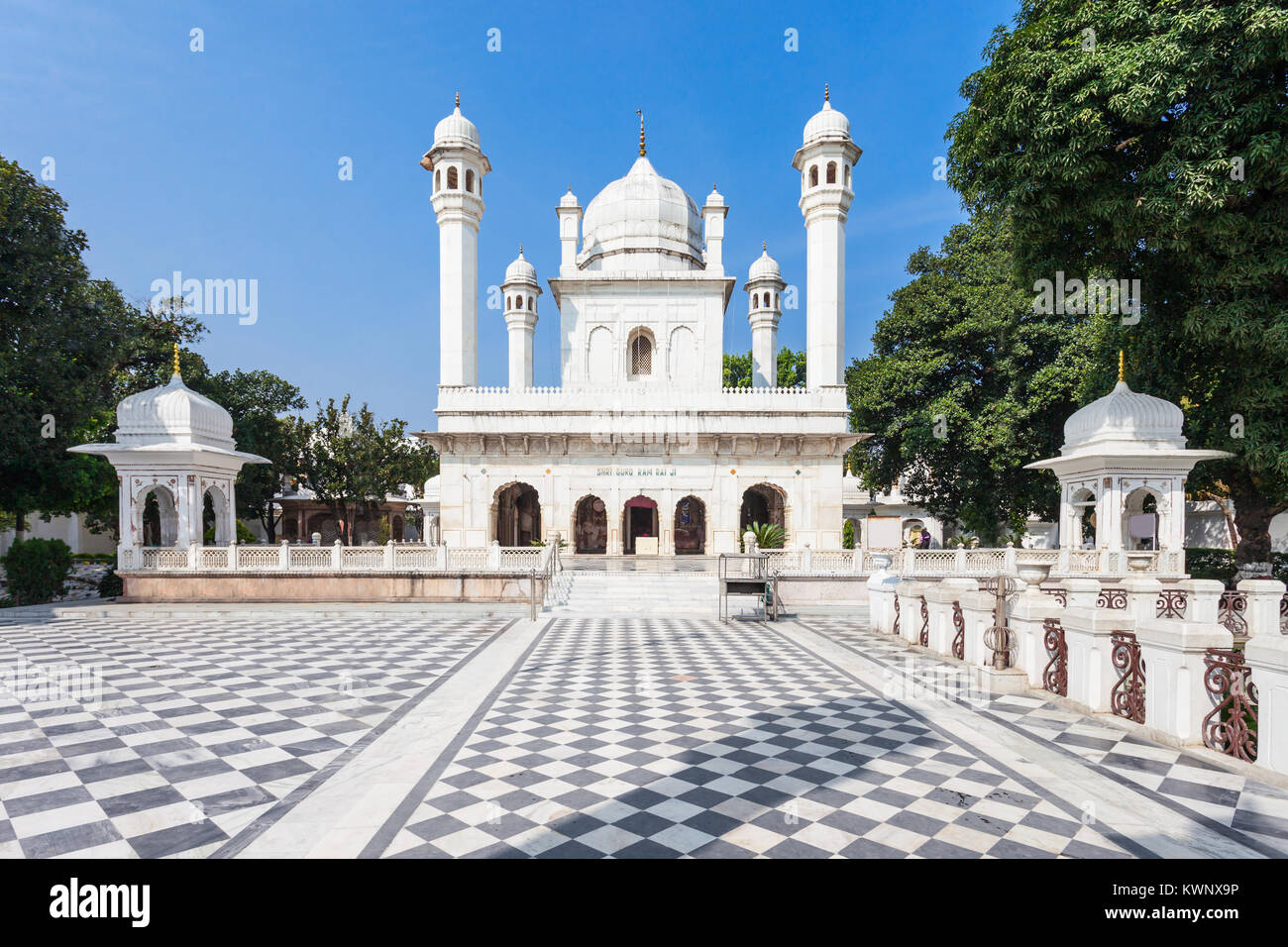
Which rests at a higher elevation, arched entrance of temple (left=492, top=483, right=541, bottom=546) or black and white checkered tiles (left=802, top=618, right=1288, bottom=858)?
arched entrance of temple (left=492, top=483, right=541, bottom=546)

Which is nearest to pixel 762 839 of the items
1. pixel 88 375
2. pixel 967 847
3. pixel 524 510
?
pixel 967 847

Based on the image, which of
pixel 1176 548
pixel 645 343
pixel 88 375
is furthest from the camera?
pixel 645 343

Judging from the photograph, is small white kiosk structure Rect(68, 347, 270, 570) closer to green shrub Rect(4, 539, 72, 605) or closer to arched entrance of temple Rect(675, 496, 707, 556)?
green shrub Rect(4, 539, 72, 605)

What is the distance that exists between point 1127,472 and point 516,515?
2186 centimetres

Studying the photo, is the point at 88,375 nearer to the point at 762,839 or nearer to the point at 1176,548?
the point at 762,839

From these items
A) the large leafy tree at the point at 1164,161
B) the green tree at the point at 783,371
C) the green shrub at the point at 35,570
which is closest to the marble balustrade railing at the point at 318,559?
the green shrub at the point at 35,570

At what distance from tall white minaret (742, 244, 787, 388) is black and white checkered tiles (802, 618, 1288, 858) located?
1051 inches

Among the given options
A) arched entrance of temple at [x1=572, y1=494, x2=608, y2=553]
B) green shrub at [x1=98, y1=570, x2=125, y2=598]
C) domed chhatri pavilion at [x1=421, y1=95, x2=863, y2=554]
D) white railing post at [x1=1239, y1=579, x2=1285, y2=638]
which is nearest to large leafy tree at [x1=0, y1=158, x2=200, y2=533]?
green shrub at [x1=98, y1=570, x2=125, y2=598]

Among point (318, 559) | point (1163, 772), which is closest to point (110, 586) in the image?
point (318, 559)

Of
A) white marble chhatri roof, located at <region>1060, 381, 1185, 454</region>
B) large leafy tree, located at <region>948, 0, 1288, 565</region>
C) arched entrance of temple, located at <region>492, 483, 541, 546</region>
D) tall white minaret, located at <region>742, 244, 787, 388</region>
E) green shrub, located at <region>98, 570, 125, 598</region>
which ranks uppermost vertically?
tall white minaret, located at <region>742, 244, 787, 388</region>

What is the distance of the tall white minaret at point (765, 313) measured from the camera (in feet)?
107

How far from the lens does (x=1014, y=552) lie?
16578 millimetres

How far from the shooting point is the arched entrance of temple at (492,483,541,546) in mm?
25239

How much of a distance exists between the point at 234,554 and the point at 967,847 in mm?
18266
